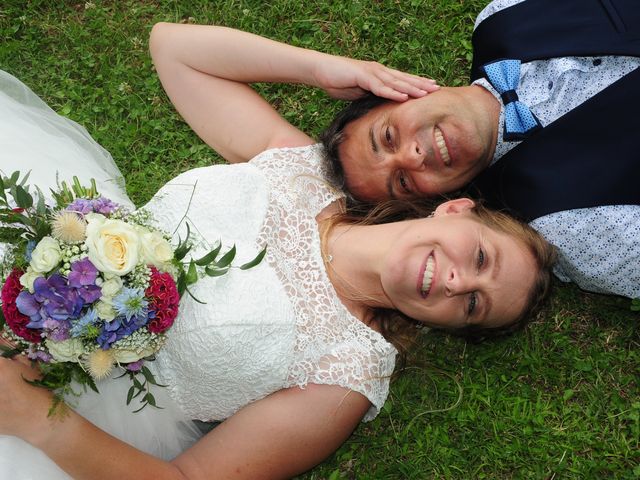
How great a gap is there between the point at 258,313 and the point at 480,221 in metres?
1.26

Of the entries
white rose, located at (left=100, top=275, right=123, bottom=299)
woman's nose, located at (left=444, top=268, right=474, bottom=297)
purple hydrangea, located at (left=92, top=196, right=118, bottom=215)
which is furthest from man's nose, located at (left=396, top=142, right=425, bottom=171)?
white rose, located at (left=100, top=275, right=123, bottom=299)

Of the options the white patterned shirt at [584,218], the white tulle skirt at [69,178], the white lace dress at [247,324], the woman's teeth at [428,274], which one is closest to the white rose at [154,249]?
the white lace dress at [247,324]

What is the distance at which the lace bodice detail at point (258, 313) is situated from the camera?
3.24 m

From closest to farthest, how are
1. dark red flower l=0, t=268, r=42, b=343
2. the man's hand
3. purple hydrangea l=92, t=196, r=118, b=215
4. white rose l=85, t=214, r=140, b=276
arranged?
white rose l=85, t=214, r=140, b=276
dark red flower l=0, t=268, r=42, b=343
purple hydrangea l=92, t=196, r=118, b=215
the man's hand

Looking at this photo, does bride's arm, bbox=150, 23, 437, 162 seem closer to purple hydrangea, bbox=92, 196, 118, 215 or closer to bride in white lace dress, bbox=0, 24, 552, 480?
bride in white lace dress, bbox=0, 24, 552, 480

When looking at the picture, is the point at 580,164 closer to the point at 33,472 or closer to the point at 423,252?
the point at 423,252

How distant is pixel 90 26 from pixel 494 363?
3.70 m

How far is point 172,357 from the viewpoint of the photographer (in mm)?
3371

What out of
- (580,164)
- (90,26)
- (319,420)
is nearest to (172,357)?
(319,420)

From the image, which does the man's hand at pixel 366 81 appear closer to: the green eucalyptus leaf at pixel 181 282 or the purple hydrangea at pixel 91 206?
the green eucalyptus leaf at pixel 181 282

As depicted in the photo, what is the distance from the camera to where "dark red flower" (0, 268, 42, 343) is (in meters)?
2.56

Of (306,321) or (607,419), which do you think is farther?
(607,419)

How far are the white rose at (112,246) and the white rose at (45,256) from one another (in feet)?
0.39

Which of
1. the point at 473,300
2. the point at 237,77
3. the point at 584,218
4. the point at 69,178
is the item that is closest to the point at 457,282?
the point at 473,300
